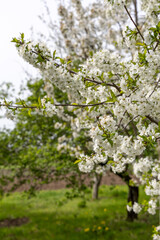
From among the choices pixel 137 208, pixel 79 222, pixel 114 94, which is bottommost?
pixel 79 222

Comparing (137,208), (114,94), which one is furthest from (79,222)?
(114,94)

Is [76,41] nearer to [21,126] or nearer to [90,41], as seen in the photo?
[90,41]

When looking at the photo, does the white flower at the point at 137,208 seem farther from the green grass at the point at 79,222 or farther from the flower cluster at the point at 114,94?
the flower cluster at the point at 114,94

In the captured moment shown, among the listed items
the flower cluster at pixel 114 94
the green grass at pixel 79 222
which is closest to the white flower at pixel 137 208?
the green grass at pixel 79 222

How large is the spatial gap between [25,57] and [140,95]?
1.42 meters

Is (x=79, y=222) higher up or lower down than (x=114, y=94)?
lower down

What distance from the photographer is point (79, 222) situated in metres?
7.52

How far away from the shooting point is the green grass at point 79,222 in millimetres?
6363

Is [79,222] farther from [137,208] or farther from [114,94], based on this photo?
[114,94]

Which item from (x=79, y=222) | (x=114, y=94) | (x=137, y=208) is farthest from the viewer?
(x=79, y=222)

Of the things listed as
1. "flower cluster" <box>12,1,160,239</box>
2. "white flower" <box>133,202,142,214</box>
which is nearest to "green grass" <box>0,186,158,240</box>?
"white flower" <box>133,202,142,214</box>

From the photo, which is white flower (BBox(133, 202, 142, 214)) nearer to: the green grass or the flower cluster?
the green grass

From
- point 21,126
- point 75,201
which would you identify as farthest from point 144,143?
point 75,201

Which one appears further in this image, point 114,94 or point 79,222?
point 79,222
